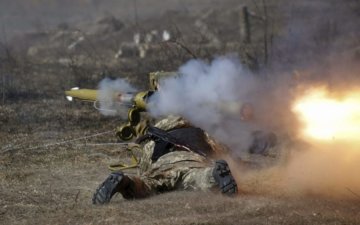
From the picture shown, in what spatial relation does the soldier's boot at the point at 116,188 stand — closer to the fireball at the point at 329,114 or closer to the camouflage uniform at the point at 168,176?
the camouflage uniform at the point at 168,176

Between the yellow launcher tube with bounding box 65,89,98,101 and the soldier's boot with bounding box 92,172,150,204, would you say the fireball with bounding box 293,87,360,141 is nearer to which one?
the soldier's boot with bounding box 92,172,150,204

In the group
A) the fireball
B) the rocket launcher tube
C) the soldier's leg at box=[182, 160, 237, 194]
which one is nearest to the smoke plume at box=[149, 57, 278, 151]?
the rocket launcher tube

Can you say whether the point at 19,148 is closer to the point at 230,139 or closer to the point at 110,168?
the point at 110,168

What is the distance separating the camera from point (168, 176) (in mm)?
8906

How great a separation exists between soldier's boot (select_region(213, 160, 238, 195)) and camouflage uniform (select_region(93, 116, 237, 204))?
0.01 meters

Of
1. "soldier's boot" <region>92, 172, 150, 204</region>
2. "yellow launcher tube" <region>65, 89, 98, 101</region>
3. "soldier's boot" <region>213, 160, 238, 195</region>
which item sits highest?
"yellow launcher tube" <region>65, 89, 98, 101</region>

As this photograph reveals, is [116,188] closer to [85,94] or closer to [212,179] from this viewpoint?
[212,179]

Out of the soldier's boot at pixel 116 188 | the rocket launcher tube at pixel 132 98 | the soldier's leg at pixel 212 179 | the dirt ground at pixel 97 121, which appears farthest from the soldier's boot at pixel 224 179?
the rocket launcher tube at pixel 132 98

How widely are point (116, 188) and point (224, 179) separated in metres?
1.26

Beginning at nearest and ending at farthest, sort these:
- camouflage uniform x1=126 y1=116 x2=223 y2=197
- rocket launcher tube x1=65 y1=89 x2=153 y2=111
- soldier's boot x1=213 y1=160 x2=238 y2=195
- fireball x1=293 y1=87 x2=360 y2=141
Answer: soldier's boot x1=213 y1=160 x2=238 y2=195 → camouflage uniform x1=126 y1=116 x2=223 y2=197 → fireball x1=293 y1=87 x2=360 y2=141 → rocket launcher tube x1=65 y1=89 x2=153 y2=111

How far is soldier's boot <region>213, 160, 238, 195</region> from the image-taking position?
8.16m

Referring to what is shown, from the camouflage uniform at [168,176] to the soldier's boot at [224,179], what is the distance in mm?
12

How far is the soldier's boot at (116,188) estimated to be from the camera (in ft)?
26.4

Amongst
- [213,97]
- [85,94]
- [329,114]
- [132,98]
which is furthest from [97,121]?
[329,114]
